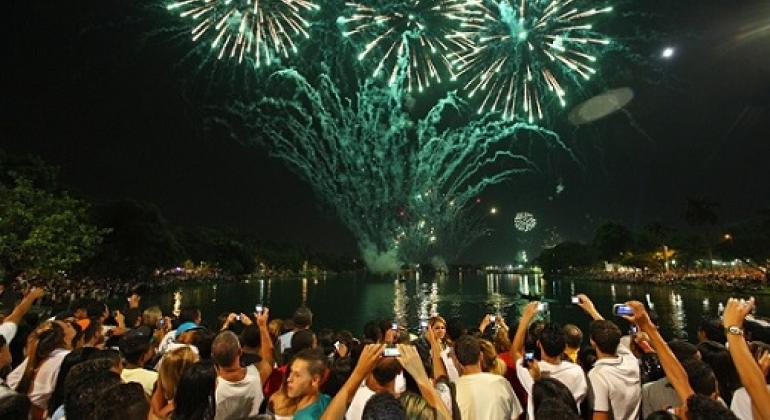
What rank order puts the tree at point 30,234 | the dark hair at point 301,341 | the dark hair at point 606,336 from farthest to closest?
1. the tree at point 30,234
2. the dark hair at point 301,341
3. the dark hair at point 606,336

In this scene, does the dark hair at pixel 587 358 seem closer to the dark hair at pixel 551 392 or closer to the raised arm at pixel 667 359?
the raised arm at pixel 667 359

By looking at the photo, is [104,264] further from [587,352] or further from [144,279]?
[587,352]

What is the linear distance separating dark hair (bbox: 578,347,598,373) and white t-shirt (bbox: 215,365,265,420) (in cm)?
499

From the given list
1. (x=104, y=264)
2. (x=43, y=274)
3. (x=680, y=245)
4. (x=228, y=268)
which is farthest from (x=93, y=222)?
(x=680, y=245)

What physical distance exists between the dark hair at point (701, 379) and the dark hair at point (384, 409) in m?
3.02

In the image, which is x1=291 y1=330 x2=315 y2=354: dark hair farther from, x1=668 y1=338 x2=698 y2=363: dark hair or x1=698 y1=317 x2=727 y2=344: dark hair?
x1=698 y1=317 x2=727 y2=344: dark hair

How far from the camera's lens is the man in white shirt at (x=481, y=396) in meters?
4.07

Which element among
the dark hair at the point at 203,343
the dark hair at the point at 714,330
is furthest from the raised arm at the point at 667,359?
the dark hair at the point at 203,343

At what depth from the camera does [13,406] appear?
3.46 meters

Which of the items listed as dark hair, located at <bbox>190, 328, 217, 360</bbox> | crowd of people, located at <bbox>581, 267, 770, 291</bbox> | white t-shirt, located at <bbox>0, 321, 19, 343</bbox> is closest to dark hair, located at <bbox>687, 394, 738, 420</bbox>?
dark hair, located at <bbox>190, 328, 217, 360</bbox>

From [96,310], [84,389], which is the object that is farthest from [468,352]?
[96,310]

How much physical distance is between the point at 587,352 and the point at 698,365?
114 inches

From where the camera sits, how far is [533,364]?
5.13 meters

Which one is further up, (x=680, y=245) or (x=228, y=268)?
(x=680, y=245)
